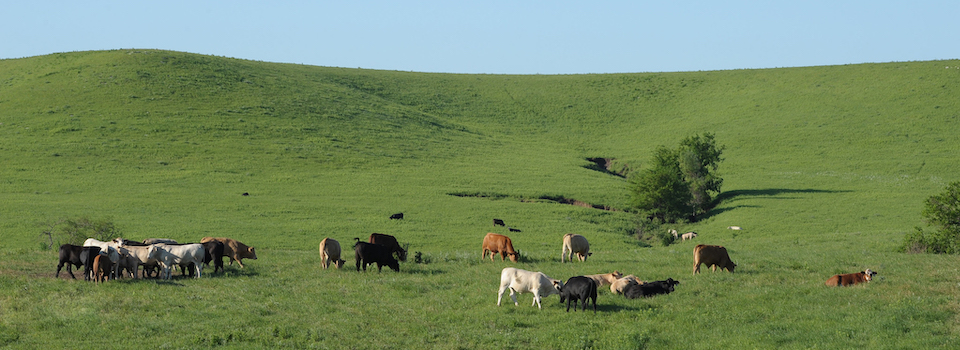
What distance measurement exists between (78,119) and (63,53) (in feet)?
131

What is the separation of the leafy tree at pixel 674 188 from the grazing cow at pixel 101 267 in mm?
43881

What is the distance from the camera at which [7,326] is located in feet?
51.0

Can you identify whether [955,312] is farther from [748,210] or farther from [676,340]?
[748,210]

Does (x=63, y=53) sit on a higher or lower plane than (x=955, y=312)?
higher

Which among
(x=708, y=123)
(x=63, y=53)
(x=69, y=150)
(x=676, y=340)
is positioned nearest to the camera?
(x=676, y=340)

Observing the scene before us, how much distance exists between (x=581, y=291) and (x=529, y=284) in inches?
58.9

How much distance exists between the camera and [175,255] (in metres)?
22.3

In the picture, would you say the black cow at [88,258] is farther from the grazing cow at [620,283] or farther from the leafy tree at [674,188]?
the leafy tree at [674,188]

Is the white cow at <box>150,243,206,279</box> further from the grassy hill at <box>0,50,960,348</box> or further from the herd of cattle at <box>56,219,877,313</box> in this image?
the grassy hill at <box>0,50,960,348</box>

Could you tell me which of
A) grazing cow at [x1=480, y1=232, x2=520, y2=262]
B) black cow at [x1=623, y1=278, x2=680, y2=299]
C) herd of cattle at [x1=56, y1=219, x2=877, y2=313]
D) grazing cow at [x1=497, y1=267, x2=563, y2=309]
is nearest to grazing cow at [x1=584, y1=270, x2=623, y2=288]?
herd of cattle at [x1=56, y1=219, x2=877, y2=313]

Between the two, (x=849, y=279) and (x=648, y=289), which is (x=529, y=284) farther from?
(x=849, y=279)

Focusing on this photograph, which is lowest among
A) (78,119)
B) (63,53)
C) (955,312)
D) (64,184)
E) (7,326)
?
(7,326)

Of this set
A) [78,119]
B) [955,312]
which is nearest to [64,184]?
[78,119]

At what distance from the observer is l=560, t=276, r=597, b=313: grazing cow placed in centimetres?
1770
